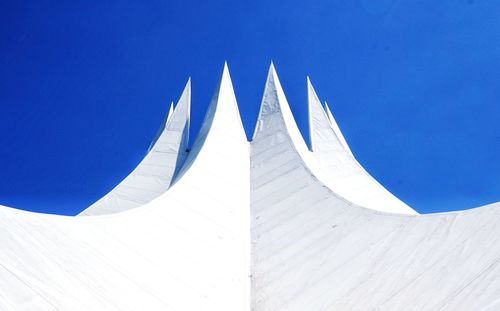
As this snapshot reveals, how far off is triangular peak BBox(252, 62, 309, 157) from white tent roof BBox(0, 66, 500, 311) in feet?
8.09

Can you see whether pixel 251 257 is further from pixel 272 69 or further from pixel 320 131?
pixel 272 69

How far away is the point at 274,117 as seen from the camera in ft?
21.0

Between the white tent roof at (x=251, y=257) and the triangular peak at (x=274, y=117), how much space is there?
247 centimetres

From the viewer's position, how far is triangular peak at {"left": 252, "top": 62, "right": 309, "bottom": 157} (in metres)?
5.88

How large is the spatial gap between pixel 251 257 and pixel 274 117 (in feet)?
13.8

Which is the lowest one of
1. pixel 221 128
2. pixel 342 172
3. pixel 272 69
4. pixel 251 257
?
pixel 251 257

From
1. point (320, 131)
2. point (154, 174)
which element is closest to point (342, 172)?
point (320, 131)

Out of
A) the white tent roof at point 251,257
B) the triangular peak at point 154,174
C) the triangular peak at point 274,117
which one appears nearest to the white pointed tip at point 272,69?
the triangular peak at point 274,117

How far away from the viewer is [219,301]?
1.96 metres

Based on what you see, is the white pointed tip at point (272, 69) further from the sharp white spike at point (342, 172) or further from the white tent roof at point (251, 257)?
the white tent roof at point (251, 257)

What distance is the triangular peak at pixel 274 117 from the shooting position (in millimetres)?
5883

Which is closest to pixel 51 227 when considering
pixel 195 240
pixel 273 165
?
pixel 195 240

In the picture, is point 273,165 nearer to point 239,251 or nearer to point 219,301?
point 239,251

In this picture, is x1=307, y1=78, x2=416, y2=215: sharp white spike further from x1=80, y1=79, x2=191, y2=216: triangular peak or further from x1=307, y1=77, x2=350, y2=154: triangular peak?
x1=80, y1=79, x2=191, y2=216: triangular peak
